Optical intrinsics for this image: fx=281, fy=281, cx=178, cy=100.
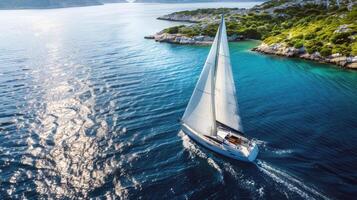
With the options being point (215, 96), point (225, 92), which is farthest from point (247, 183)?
point (215, 96)

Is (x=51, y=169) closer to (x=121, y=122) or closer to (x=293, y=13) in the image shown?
(x=121, y=122)

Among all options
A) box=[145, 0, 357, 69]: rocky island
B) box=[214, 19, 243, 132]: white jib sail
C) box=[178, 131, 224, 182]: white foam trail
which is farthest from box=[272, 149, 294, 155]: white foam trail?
box=[145, 0, 357, 69]: rocky island

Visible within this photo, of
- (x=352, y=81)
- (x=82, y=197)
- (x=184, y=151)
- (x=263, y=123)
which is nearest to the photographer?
(x=82, y=197)

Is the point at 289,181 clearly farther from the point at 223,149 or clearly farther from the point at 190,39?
the point at 190,39

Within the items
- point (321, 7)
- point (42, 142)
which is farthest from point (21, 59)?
point (321, 7)

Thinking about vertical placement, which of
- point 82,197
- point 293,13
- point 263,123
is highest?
point 293,13

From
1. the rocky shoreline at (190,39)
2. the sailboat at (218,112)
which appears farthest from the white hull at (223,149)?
the rocky shoreline at (190,39)
